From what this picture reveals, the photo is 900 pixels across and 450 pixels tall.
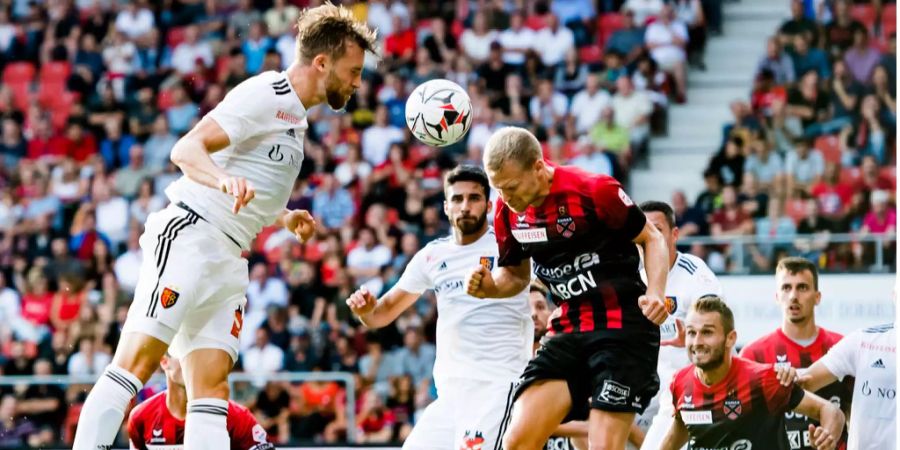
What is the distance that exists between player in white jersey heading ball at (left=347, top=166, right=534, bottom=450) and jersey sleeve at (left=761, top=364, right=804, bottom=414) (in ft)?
4.69

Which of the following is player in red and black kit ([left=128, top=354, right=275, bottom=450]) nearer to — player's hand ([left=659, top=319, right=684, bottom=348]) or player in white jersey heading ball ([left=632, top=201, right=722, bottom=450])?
player in white jersey heading ball ([left=632, top=201, right=722, bottom=450])

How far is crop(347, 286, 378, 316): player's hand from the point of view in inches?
313

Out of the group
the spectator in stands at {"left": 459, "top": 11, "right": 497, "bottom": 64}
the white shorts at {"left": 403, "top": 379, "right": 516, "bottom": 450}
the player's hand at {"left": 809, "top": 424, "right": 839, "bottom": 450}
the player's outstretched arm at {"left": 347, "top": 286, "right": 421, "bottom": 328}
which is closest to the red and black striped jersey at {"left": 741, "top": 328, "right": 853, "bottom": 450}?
the player's hand at {"left": 809, "top": 424, "right": 839, "bottom": 450}

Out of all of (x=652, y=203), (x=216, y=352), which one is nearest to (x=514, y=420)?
(x=216, y=352)

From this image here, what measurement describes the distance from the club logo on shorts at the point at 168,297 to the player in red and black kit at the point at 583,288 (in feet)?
5.34

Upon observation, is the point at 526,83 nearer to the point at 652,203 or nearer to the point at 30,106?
the point at 30,106

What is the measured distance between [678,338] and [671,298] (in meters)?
0.39

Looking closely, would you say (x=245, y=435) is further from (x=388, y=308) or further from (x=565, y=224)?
(x=565, y=224)

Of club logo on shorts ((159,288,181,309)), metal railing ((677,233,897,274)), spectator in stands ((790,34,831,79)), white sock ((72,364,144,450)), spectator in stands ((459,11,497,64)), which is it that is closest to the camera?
white sock ((72,364,144,450))

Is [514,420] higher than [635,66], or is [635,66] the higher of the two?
[635,66]

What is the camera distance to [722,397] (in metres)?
8.45

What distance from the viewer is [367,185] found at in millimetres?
17469

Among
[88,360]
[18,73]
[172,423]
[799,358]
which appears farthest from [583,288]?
[18,73]

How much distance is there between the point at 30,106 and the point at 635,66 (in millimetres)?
8828
